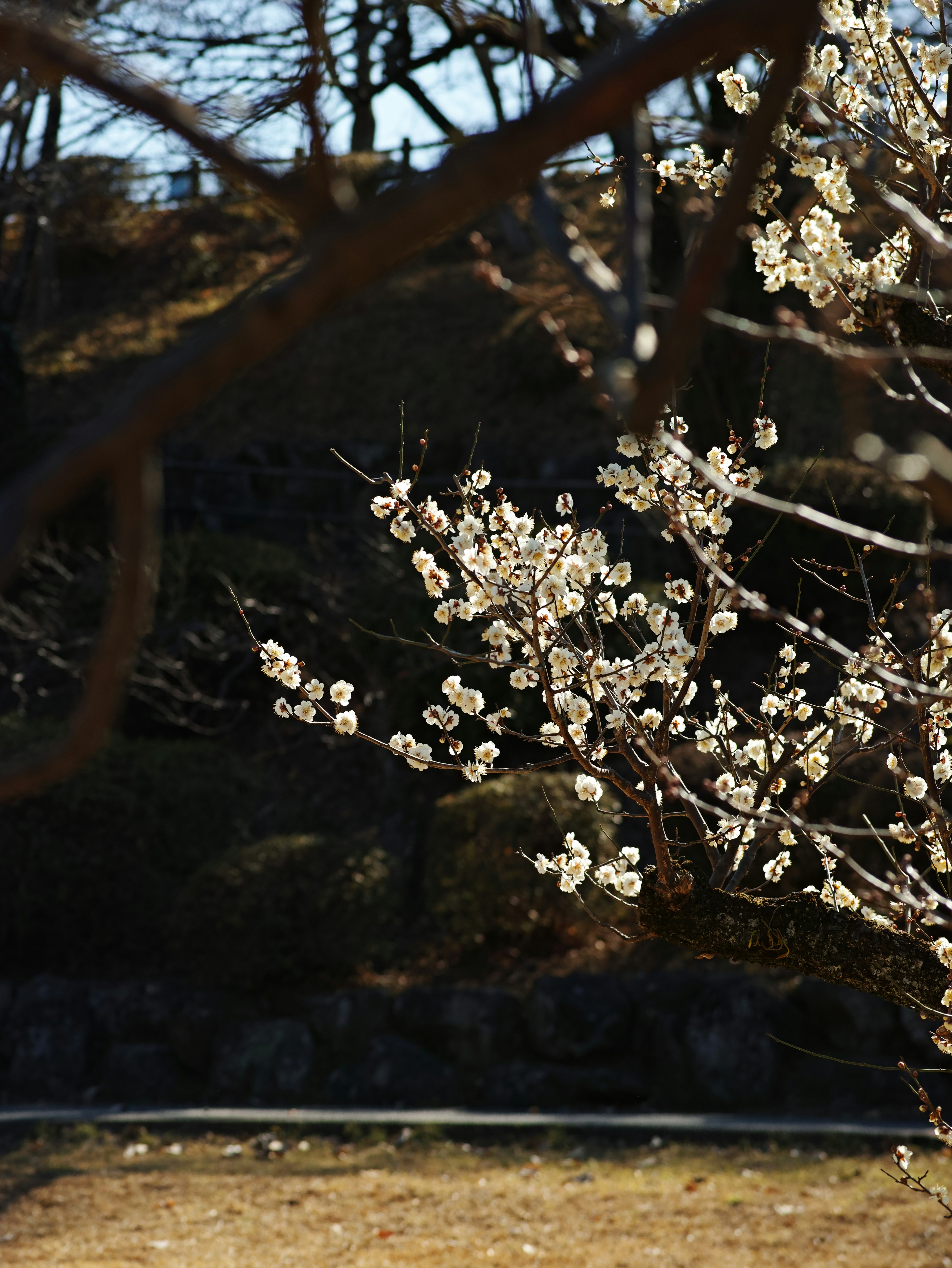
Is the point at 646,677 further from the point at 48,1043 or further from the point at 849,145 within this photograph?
the point at 48,1043

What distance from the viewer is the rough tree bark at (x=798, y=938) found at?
3025mm

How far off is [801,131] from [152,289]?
18095 mm

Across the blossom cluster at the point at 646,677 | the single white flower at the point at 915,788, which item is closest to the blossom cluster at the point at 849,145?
the blossom cluster at the point at 646,677

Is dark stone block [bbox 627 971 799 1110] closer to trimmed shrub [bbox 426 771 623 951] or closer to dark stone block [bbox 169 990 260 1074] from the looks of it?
trimmed shrub [bbox 426 771 623 951]

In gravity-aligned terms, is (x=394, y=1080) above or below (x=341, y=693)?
below

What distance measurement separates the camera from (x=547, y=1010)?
7.20 meters

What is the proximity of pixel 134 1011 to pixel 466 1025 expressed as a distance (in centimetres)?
213

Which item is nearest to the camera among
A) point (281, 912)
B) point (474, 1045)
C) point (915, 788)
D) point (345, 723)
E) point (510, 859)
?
point (915, 788)

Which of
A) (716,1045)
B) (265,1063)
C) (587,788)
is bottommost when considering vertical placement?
(265,1063)

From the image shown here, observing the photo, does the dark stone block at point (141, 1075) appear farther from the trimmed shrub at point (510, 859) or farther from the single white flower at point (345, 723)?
the single white flower at point (345, 723)

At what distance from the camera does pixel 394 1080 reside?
712 cm

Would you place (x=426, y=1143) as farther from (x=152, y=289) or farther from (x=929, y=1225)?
(x=152, y=289)

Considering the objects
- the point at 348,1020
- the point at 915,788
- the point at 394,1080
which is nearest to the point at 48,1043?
the point at 348,1020

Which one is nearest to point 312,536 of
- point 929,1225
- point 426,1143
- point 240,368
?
point 426,1143
